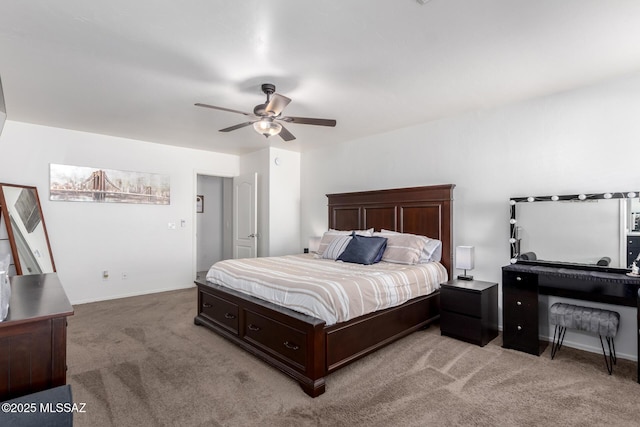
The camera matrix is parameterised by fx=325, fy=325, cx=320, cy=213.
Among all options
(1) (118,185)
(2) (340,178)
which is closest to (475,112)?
(2) (340,178)

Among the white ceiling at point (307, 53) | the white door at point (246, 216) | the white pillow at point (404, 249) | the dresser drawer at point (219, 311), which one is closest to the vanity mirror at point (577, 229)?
the white pillow at point (404, 249)

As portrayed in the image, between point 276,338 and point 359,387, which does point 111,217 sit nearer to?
point 276,338

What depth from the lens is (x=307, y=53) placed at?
2.50m

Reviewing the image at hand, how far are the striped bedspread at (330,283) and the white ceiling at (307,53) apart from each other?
1.79m

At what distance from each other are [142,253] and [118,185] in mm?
1133

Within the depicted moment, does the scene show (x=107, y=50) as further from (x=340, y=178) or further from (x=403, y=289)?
(x=340, y=178)

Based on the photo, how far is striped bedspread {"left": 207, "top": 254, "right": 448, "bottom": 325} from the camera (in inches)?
100

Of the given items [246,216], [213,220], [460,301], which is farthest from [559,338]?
[213,220]

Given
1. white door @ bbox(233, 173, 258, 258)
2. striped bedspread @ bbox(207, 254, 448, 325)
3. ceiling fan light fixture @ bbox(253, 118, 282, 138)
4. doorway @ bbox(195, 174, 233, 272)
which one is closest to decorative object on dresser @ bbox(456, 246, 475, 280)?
striped bedspread @ bbox(207, 254, 448, 325)

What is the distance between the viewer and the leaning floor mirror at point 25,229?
12.9 ft

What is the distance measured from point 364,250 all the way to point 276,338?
5.16ft

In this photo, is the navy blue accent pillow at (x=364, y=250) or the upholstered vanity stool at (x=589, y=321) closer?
the upholstered vanity stool at (x=589, y=321)

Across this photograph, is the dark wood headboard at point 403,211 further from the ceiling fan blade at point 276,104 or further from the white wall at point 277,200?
the ceiling fan blade at point 276,104

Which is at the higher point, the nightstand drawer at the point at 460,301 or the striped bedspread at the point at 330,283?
the striped bedspread at the point at 330,283
